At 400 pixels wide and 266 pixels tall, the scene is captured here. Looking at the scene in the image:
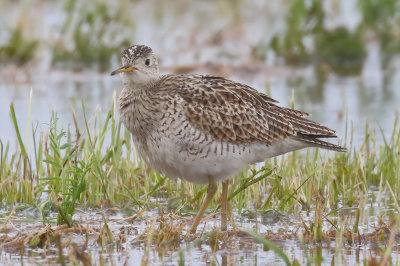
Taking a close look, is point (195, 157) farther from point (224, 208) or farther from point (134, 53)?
point (134, 53)

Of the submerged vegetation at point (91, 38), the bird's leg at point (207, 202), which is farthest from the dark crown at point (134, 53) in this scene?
the submerged vegetation at point (91, 38)

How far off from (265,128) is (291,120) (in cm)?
40

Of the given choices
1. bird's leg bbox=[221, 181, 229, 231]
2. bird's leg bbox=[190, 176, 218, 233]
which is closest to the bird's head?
bird's leg bbox=[190, 176, 218, 233]

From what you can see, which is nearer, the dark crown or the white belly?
the white belly

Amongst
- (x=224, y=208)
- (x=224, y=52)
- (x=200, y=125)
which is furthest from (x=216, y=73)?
(x=200, y=125)

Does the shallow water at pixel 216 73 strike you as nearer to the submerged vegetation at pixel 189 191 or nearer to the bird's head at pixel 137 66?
the submerged vegetation at pixel 189 191

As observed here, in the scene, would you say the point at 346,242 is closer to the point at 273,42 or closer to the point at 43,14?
the point at 273,42

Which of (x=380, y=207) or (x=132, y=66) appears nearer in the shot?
(x=132, y=66)

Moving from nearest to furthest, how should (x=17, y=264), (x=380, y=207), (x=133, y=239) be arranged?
1. (x=17, y=264)
2. (x=133, y=239)
3. (x=380, y=207)

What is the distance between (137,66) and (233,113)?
94 cm

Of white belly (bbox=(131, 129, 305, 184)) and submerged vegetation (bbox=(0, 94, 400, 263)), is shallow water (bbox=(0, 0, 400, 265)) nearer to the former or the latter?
submerged vegetation (bbox=(0, 94, 400, 263))

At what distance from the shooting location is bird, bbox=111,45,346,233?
23.9ft

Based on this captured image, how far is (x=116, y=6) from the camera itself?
1841 cm

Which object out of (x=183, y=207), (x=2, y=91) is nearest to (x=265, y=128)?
(x=183, y=207)
